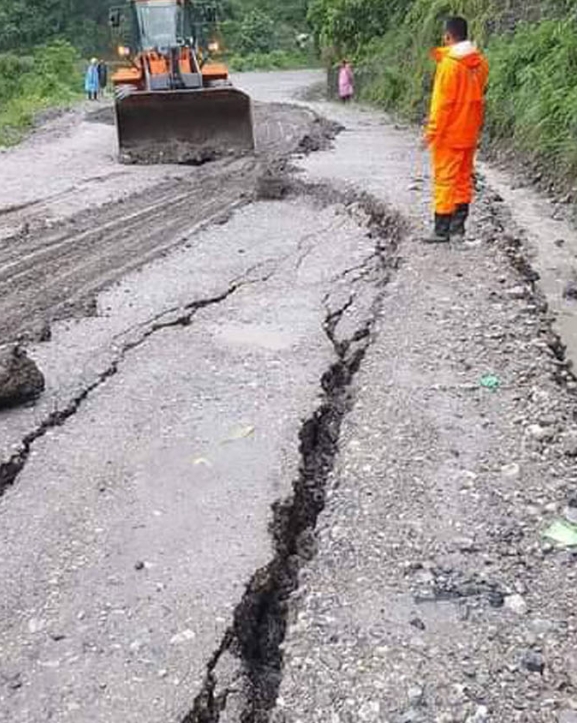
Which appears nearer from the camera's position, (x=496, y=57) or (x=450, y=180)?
(x=450, y=180)

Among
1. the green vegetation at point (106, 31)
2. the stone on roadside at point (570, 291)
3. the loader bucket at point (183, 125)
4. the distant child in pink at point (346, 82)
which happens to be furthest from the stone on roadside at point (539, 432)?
the green vegetation at point (106, 31)

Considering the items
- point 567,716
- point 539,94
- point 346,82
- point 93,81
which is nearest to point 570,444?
point 567,716

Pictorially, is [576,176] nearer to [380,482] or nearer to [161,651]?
[380,482]

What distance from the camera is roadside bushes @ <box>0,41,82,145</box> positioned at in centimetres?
2156

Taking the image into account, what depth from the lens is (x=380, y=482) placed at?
12.5ft

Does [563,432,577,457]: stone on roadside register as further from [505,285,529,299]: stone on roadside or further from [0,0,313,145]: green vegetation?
[0,0,313,145]: green vegetation

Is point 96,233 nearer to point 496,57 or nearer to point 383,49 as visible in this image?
point 496,57

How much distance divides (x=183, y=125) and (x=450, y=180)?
21.2 feet

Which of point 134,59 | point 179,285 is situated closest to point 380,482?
point 179,285

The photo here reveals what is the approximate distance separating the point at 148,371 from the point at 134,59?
12.3 metres

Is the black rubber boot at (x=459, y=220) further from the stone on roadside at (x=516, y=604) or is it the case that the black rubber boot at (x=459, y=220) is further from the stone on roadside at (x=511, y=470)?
the stone on roadside at (x=516, y=604)

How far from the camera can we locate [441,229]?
7590 mm

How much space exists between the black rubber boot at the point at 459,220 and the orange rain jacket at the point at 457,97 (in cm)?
48

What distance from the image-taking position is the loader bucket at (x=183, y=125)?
42.1 feet
